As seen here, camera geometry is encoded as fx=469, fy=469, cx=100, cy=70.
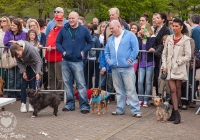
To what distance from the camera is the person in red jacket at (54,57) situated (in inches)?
472

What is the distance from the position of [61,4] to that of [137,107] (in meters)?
35.0

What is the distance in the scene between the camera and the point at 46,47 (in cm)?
1202

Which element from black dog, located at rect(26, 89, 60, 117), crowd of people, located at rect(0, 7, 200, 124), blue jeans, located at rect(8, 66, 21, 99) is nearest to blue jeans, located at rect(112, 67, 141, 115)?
crowd of people, located at rect(0, 7, 200, 124)

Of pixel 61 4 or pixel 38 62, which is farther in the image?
pixel 61 4

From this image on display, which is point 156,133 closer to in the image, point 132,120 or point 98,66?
point 132,120

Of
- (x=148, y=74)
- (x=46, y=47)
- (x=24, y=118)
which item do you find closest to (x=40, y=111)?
(x=24, y=118)

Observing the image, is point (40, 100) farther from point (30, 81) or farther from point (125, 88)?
point (125, 88)

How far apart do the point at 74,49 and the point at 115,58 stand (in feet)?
3.32

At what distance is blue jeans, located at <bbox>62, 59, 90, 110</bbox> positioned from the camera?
1073cm

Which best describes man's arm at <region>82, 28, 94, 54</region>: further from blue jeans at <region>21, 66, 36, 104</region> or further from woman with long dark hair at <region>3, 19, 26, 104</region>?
woman with long dark hair at <region>3, 19, 26, 104</region>

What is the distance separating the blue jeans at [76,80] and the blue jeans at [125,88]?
2.74 feet

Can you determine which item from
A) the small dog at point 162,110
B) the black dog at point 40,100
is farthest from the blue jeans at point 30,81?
the small dog at point 162,110

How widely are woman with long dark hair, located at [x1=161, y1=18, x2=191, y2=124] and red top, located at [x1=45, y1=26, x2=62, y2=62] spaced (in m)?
3.32

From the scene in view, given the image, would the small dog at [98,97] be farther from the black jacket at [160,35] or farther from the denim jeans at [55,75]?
the denim jeans at [55,75]
